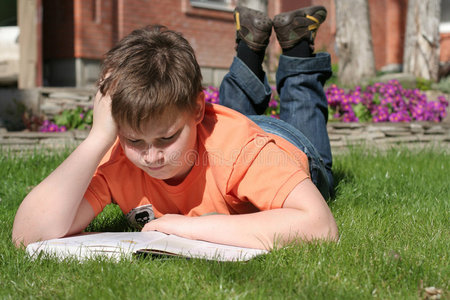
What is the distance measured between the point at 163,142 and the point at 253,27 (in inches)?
53.2

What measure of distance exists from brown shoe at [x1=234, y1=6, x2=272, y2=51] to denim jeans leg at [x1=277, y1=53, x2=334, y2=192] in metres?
0.19

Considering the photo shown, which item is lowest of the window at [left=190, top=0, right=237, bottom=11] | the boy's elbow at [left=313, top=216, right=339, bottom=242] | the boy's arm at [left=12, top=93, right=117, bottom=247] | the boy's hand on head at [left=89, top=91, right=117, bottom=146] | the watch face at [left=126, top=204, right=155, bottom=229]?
the watch face at [left=126, top=204, right=155, bottom=229]

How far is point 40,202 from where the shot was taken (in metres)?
2.24

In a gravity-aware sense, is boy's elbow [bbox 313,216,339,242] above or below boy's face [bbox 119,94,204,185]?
below

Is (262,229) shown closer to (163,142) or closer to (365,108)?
(163,142)

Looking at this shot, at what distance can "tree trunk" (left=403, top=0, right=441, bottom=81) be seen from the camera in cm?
970

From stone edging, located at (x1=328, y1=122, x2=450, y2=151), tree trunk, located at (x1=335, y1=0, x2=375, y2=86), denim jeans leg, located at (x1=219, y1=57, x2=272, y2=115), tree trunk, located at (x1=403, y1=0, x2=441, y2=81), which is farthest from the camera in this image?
tree trunk, located at (x1=403, y1=0, x2=441, y2=81)

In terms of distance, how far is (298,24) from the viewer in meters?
3.20

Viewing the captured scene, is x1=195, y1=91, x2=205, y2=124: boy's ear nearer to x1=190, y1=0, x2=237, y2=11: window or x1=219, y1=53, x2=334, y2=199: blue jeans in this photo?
x1=219, y1=53, x2=334, y2=199: blue jeans

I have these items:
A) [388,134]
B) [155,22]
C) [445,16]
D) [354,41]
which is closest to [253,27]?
[388,134]

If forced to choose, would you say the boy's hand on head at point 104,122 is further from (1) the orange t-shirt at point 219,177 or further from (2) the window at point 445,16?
(2) the window at point 445,16

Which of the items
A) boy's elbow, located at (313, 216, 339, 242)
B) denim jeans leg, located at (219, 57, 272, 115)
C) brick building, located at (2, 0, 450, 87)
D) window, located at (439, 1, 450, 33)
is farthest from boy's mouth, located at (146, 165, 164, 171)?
window, located at (439, 1, 450, 33)

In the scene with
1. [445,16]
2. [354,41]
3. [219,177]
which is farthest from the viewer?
[445,16]

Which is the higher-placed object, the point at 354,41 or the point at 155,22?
the point at 155,22
